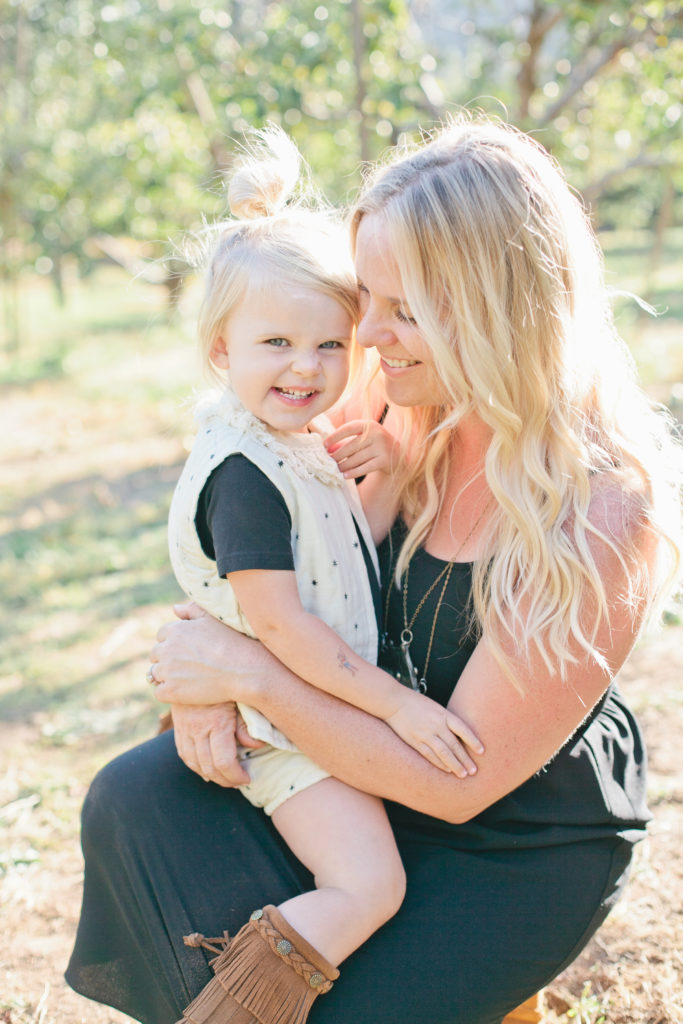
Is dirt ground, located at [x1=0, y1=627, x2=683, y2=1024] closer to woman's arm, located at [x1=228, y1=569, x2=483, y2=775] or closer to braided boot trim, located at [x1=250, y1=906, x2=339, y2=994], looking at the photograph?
braided boot trim, located at [x1=250, y1=906, x2=339, y2=994]

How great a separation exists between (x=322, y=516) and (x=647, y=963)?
4.69ft

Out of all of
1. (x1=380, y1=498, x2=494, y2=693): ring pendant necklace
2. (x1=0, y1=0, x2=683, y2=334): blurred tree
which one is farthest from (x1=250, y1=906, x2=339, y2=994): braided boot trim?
(x1=0, y1=0, x2=683, y2=334): blurred tree

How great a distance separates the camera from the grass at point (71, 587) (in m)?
2.70

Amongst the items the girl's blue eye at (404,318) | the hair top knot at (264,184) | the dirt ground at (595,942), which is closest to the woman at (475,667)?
the girl's blue eye at (404,318)

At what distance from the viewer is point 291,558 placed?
69.7 inches

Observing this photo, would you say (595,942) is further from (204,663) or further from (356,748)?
(204,663)

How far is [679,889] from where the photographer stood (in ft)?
8.47

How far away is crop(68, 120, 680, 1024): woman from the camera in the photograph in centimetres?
169

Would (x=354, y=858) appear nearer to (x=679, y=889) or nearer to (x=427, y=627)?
(x=427, y=627)

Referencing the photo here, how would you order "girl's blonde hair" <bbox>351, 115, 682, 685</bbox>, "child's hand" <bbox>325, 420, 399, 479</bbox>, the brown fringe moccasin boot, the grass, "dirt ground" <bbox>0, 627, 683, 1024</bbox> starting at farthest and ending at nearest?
the grass
"dirt ground" <bbox>0, 627, 683, 1024</bbox>
"child's hand" <bbox>325, 420, 399, 479</bbox>
"girl's blonde hair" <bbox>351, 115, 682, 685</bbox>
the brown fringe moccasin boot

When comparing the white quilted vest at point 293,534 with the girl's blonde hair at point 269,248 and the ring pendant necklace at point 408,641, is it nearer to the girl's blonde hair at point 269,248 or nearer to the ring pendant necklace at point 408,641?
the ring pendant necklace at point 408,641

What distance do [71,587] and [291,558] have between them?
338 cm

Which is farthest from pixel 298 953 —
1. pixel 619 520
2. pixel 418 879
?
pixel 619 520

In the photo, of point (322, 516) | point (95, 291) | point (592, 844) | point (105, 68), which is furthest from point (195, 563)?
point (95, 291)
